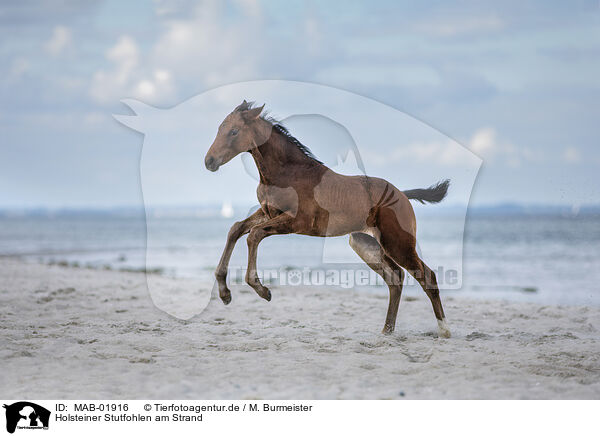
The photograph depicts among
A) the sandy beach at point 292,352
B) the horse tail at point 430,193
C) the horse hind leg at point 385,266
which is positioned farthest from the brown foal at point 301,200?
the sandy beach at point 292,352

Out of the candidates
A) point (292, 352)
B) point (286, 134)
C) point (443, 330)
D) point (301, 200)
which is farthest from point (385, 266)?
point (286, 134)

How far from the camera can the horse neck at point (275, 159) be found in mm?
5160

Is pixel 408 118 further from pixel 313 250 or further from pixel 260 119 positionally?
pixel 313 250

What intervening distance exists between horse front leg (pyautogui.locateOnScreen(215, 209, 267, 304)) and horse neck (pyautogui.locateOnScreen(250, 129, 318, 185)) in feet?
1.14

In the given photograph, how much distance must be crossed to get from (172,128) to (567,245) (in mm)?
23526

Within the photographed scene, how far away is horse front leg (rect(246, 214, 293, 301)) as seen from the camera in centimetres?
475

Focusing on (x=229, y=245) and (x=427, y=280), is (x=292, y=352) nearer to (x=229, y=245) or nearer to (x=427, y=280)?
(x=229, y=245)

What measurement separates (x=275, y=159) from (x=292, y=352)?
1.78m

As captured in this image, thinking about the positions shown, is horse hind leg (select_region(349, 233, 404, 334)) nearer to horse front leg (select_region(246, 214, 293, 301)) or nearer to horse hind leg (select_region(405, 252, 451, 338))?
horse hind leg (select_region(405, 252, 451, 338))

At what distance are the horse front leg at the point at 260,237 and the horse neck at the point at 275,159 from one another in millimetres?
414

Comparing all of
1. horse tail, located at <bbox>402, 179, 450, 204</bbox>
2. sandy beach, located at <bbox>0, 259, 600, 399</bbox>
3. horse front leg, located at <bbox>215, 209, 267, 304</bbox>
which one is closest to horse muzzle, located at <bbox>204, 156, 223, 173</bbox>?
horse front leg, located at <bbox>215, 209, 267, 304</bbox>
